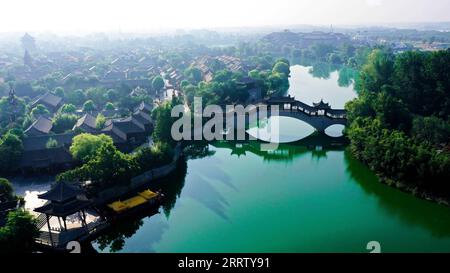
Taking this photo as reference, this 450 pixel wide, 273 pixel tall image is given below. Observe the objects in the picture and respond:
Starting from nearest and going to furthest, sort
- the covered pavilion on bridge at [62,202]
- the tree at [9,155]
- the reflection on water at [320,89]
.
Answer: the covered pavilion on bridge at [62,202] < the tree at [9,155] < the reflection on water at [320,89]

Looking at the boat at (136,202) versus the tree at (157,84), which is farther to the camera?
the tree at (157,84)

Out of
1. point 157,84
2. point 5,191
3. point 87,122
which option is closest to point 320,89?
point 157,84

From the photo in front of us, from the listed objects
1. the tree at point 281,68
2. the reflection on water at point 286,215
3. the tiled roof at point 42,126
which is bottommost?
the reflection on water at point 286,215

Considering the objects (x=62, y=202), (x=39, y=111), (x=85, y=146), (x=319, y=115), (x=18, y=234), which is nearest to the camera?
(x=18, y=234)

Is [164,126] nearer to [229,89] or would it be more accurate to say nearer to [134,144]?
[134,144]

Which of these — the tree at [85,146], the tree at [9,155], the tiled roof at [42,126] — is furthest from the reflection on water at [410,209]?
the tiled roof at [42,126]

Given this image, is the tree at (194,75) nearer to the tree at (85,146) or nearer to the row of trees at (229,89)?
the row of trees at (229,89)
